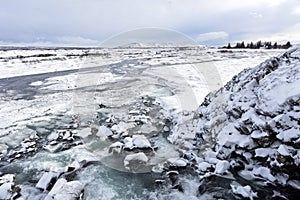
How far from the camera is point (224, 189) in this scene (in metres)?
4.64

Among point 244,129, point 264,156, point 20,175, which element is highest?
point 244,129

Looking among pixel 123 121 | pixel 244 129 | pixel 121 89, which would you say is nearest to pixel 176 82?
pixel 121 89

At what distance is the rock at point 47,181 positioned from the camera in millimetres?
4695

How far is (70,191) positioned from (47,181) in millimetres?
736

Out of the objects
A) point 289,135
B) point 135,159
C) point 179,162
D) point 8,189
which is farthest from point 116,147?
point 289,135

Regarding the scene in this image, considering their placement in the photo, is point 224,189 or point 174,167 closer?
point 224,189

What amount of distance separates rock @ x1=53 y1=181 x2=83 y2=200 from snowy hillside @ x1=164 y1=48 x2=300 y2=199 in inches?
96.8

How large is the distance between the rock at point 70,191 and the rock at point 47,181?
47 cm

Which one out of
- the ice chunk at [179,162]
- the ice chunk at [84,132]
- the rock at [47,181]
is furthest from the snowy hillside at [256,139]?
the rock at [47,181]

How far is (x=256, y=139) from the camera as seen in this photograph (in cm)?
529

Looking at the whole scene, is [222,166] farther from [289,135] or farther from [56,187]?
[56,187]

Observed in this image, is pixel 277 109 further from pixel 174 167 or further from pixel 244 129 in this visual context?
pixel 174 167

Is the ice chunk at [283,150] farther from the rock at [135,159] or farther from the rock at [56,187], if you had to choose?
the rock at [56,187]

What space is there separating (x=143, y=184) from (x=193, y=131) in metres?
2.87
